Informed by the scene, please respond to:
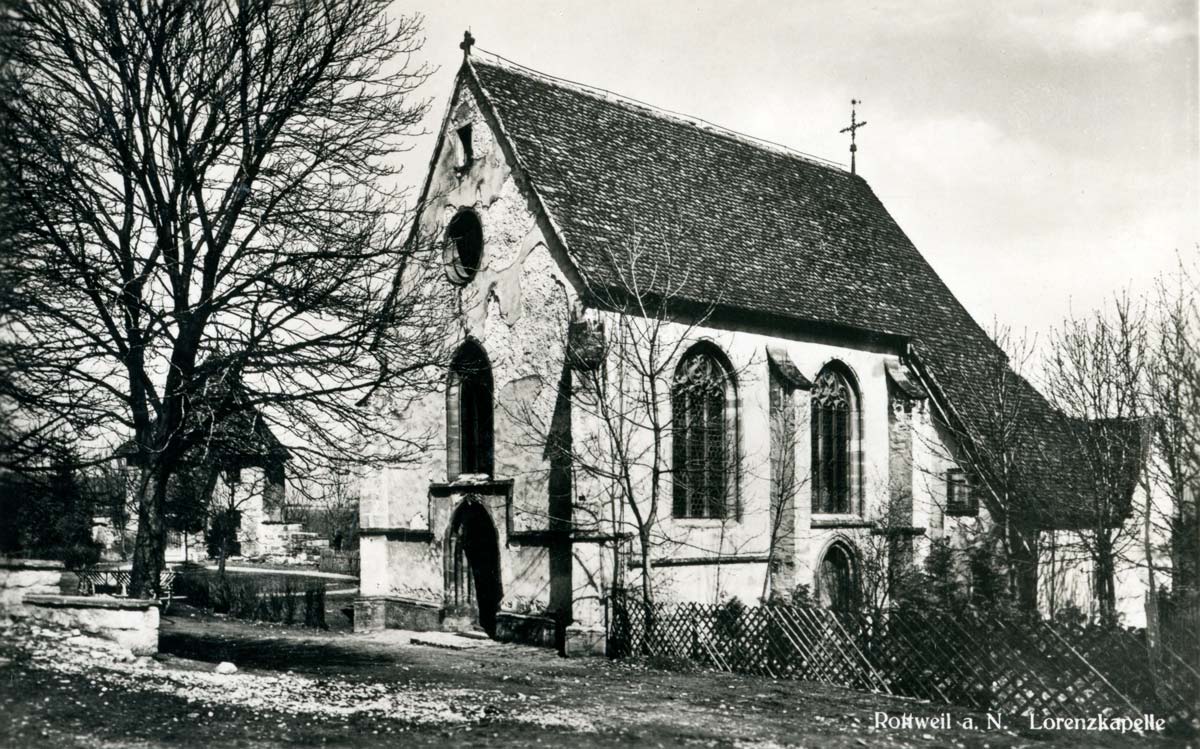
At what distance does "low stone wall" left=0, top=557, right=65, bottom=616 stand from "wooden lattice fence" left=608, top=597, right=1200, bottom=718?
8669mm

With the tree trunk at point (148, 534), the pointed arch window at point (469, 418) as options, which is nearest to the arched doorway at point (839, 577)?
the pointed arch window at point (469, 418)

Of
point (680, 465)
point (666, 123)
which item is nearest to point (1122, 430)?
point (680, 465)

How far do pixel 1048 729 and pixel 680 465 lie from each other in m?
9.13

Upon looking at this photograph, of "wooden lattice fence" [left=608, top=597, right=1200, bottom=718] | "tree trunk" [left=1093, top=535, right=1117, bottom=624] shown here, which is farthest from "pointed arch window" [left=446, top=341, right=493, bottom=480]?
"tree trunk" [left=1093, top=535, right=1117, bottom=624]

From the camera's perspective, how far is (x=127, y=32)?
472 inches

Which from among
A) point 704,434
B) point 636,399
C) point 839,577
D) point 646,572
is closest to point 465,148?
point 636,399

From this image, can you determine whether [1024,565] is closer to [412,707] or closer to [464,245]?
[464,245]

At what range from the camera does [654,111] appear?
25.3m

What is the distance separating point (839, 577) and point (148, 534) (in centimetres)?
1438

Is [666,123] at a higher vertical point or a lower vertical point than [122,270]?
higher

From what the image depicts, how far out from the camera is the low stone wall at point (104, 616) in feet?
38.7

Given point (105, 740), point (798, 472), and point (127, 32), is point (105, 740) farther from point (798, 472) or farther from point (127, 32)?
point (798, 472)

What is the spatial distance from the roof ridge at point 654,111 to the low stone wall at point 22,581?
13120 millimetres

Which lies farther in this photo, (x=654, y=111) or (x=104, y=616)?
(x=654, y=111)
